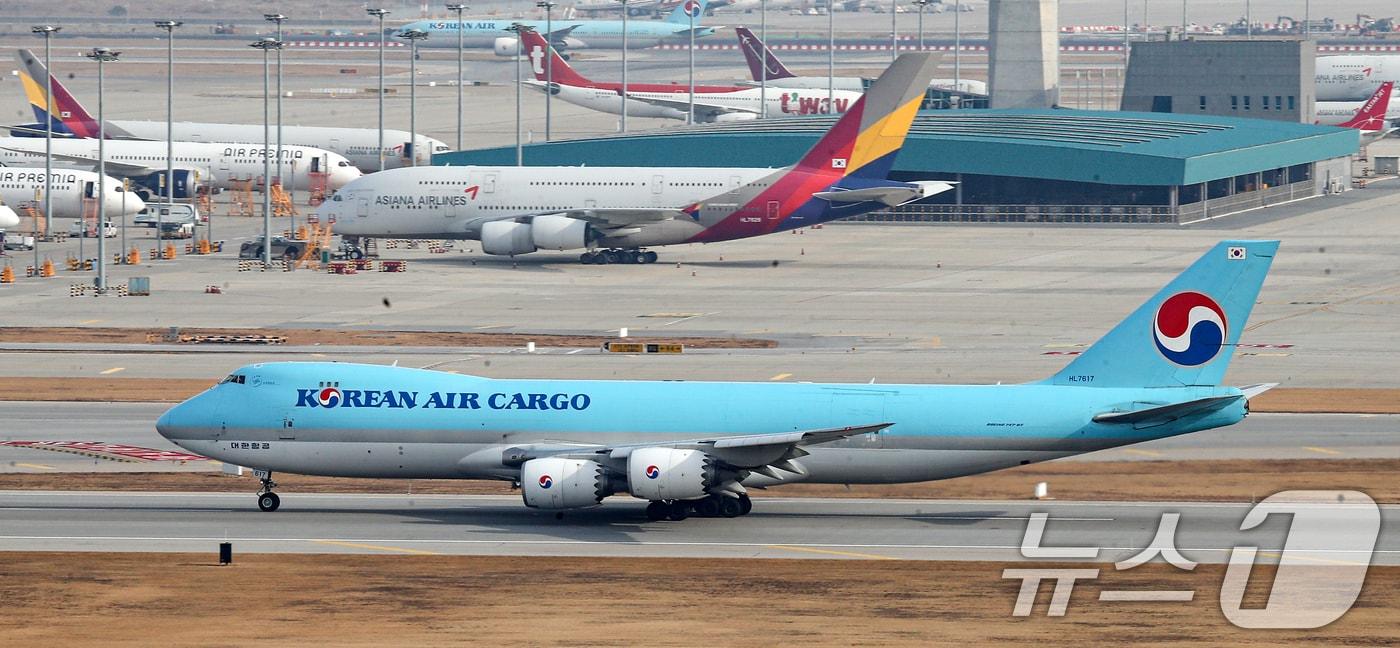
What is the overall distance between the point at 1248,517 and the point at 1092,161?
8732 centimetres

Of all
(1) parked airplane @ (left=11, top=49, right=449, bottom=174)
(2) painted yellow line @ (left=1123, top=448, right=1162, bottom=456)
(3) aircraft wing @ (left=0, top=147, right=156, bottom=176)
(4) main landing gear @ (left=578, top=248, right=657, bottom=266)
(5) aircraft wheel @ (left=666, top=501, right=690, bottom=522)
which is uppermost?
(1) parked airplane @ (left=11, top=49, right=449, bottom=174)

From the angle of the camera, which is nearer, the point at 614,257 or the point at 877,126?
the point at 877,126

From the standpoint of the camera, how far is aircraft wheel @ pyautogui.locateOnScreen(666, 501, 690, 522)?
50.6 meters

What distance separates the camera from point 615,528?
49.8 meters

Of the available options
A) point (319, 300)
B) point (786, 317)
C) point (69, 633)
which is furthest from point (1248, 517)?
point (319, 300)

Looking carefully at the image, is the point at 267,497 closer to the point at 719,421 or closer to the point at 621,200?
the point at 719,421

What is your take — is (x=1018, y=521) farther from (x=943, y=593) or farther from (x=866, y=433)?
(x=943, y=593)

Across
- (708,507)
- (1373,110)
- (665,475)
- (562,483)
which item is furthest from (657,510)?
(1373,110)

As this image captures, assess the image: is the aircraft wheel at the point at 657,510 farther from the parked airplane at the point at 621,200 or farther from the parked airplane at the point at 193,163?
the parked airplane at the point at 193,163

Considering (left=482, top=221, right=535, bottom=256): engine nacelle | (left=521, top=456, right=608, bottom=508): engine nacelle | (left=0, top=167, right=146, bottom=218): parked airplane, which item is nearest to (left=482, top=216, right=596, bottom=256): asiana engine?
(left=482, top=221, right=535, bottom=256): engine nacelle

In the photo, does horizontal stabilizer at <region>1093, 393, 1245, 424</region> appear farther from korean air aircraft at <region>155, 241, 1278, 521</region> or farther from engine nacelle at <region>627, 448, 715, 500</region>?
engine nacelle at <region>627, 448, 715, 500</region>

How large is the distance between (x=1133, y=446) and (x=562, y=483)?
68.5ft

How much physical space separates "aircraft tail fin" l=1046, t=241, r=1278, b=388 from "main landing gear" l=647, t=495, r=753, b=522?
9.47 m

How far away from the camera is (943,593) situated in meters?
42.3
